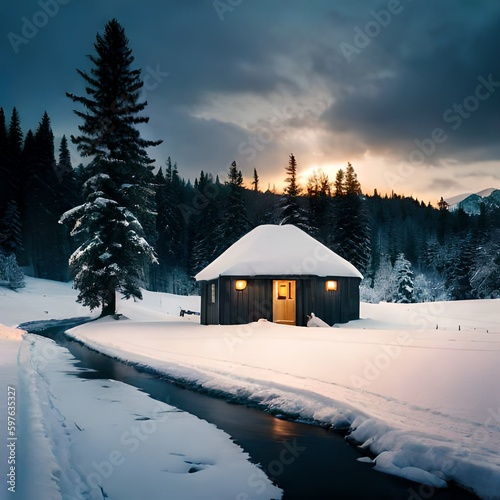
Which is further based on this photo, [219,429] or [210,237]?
[210,237]

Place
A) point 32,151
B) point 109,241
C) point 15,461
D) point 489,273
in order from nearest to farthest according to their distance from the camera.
→ point 15,461, point 109,241, point 489,273, point 32,151

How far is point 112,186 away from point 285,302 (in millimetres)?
13052

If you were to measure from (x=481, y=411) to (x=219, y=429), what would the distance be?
476cm

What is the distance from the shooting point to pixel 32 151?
52438 millimetres

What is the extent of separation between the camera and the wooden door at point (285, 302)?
24.3 metres

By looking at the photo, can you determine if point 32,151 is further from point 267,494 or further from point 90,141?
point 267,494

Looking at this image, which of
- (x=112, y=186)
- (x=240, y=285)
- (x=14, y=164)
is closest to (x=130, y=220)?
(x=112, y=186)

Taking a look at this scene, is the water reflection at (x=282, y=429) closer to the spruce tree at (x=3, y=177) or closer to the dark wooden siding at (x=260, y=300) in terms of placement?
the dark wooden siding at (x=260, y=300)

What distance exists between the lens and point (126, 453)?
23.3 feet

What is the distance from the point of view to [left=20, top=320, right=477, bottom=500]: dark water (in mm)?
6191

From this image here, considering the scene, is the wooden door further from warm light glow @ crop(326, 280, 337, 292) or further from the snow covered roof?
warm light glow @ crop(326, 280, 337, 292)

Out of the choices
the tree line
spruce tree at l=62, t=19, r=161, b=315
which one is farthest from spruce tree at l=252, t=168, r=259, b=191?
spruce tree at l=62, t=19, r=161, b=315

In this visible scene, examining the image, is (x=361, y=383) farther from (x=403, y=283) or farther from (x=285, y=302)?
(x=403, y=283)

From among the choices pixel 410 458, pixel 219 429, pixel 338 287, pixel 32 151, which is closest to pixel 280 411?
pixel 219 429
